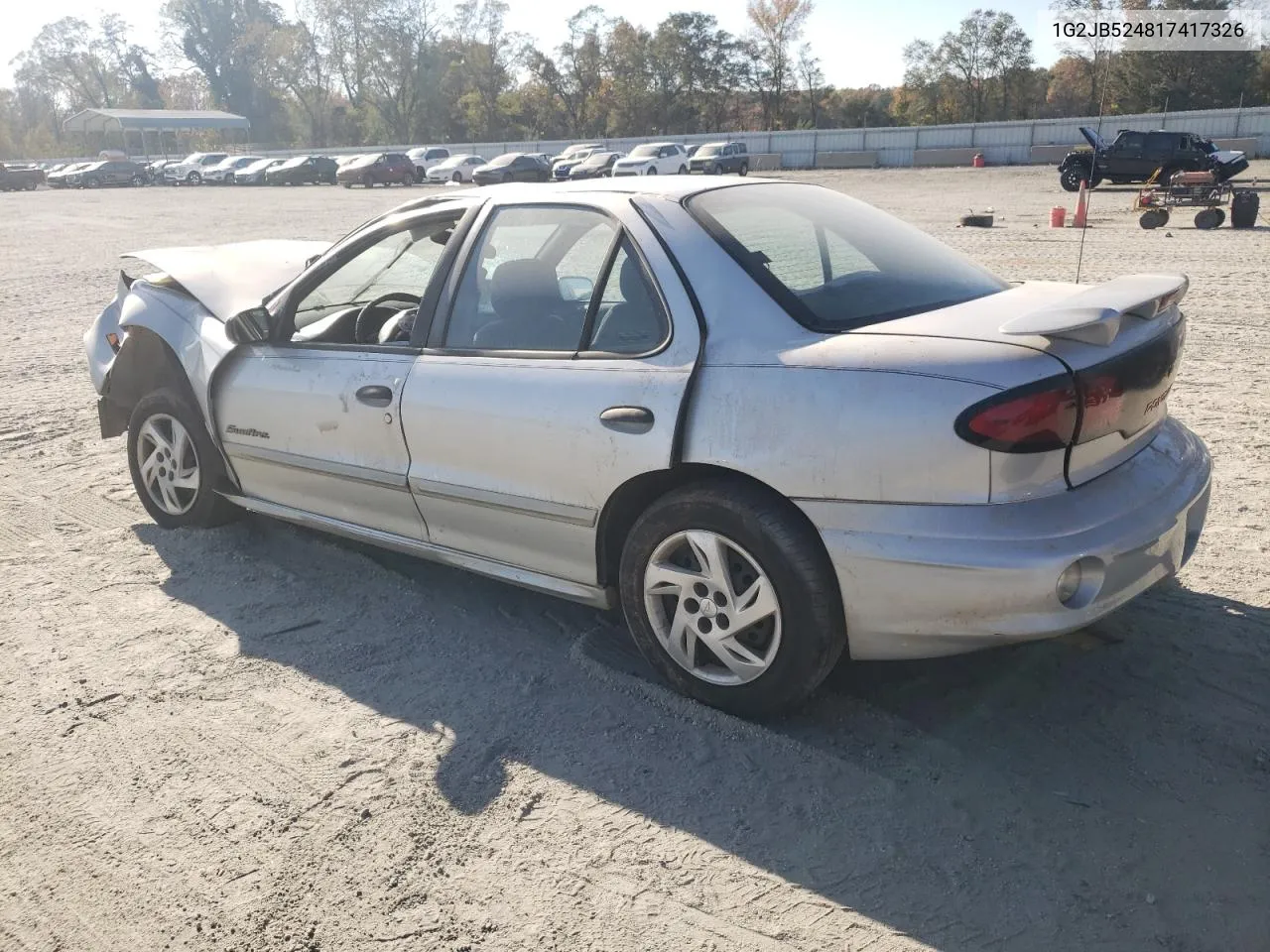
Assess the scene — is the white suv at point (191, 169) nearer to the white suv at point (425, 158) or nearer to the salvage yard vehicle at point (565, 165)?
the white suv at point (425, 158)

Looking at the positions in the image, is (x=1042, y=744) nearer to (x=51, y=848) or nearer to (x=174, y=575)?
(x=51, y=848)

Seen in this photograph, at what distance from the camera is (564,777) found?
3082 millimetres

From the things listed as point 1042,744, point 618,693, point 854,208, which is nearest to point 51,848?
point 618,693

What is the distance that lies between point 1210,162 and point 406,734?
28.2 m

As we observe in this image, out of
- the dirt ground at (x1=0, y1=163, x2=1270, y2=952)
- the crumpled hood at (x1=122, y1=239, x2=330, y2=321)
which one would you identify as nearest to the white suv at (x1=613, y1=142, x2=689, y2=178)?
the crumpled hood at (x1=122, y1=239, x2=330, y2=321)

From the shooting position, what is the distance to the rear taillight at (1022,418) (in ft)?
8.95

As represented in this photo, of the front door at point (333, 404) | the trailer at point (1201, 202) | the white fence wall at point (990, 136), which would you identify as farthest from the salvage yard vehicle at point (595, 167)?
the front door at point (333, 404)

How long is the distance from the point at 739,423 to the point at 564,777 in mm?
1175

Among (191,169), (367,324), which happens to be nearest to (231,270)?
(367,324)

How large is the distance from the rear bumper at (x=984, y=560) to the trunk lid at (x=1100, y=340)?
0.49 ft

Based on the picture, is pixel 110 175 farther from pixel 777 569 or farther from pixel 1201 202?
pixel 777 569

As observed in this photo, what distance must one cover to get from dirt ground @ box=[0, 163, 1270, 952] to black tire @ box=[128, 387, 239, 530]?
0.28 metres

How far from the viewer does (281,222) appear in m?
25.5

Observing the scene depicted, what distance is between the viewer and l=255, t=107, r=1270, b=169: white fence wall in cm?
3828
